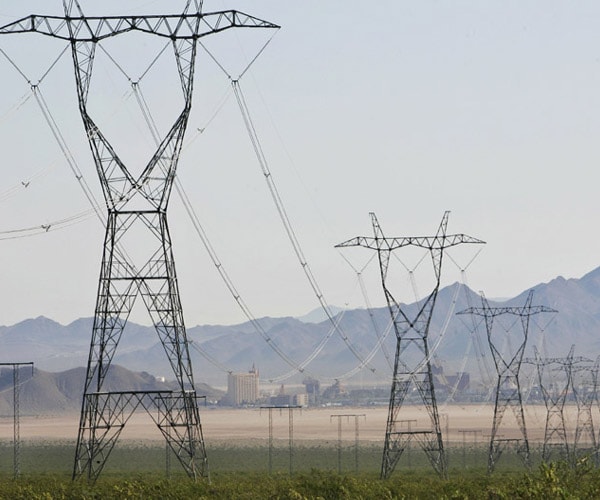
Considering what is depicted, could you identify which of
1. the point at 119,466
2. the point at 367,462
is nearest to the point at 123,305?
the point at 119,466

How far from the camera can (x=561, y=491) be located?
4125cm

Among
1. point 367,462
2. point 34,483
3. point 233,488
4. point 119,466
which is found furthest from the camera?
point 367,462

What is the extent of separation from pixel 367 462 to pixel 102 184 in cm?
11760

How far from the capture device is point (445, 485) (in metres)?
82.2

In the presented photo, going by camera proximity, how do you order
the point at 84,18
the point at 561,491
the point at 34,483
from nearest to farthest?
the point at 561,491
the point at 84,18
the point at 34,483

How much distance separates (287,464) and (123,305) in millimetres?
108331

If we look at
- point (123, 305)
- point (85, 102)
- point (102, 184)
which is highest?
point (85, 102)

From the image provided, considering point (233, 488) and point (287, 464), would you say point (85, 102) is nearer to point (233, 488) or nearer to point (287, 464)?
point (233, 488)

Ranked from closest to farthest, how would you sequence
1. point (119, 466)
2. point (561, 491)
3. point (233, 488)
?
point (561, 491)
point (233, 488)
point (119, 466)

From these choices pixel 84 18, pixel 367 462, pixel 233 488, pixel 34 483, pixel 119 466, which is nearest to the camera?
pixel 84 18

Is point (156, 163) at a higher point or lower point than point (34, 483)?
higher

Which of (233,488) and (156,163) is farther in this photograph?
(233,488)

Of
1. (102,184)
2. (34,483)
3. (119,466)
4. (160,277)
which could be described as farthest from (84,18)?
(119,466)

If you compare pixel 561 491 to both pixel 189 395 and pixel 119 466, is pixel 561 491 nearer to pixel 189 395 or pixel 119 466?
pixel 189 395
